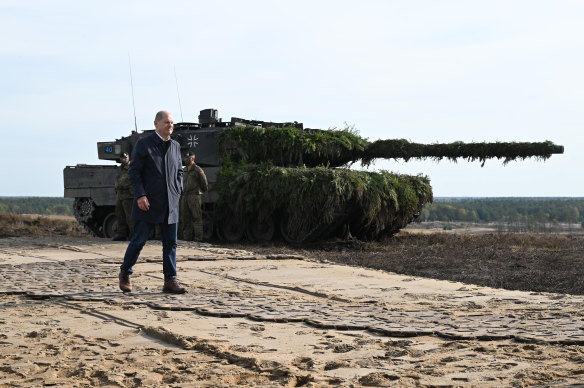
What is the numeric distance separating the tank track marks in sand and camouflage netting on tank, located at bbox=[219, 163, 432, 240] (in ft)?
24.7

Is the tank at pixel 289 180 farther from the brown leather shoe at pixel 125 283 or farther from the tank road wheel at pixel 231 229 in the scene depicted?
the brown leather shoe at pixel 125 283

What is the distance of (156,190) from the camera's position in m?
7.84

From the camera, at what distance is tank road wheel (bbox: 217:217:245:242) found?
60.6 ft

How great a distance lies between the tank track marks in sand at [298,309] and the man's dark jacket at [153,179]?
696 mm

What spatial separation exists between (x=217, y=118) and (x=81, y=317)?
550 inches

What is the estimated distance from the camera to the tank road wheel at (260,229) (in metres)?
18.2

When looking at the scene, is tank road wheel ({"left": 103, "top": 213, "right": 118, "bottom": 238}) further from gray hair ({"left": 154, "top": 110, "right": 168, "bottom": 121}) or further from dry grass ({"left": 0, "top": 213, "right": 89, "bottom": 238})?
gray hair ({"left": 154, "top": 110, "right": 168, "bottom": 121})

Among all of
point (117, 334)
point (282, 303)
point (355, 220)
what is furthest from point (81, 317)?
point (355, 220)

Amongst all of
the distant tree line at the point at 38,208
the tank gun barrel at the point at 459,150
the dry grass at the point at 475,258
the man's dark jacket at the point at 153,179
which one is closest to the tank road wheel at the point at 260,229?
the dry grass at the point at 475,258

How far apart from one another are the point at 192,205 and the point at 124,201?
4.14ft

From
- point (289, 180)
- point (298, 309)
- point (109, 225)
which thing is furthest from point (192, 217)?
point (298, 309)

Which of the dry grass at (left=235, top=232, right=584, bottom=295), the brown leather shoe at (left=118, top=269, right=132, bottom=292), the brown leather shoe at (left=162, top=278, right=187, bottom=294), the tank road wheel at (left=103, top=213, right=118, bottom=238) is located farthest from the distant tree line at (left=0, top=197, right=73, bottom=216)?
the brown leather shoe at (left=162, top=278, right=187, bottom=294)

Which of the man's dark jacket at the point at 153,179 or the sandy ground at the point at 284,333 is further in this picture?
the man's dark jacket at the point at 153,179

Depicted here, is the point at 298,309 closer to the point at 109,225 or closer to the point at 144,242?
the point at 144,242
